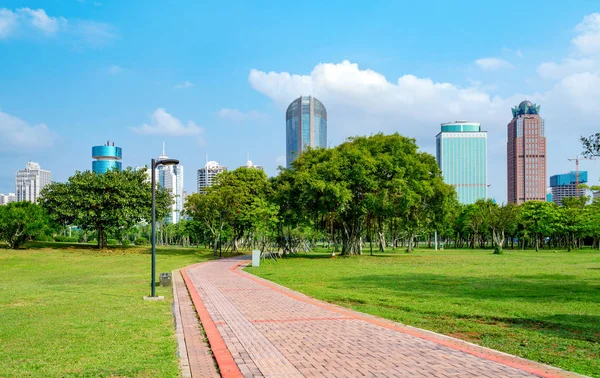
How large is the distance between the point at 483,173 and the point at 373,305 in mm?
198518

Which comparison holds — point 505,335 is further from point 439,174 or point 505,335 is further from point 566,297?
point 439,174

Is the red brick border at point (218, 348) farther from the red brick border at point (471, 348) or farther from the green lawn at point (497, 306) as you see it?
the green lawn at point (497, 306)

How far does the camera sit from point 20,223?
53.0 m

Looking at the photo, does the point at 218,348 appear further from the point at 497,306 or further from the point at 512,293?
the point at 512,293

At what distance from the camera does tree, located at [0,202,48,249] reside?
52.2 meters

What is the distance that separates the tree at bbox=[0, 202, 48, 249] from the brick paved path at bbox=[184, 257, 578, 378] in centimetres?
4718

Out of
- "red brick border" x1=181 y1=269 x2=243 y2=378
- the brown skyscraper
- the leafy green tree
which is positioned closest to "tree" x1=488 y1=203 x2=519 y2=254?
the leafy green tree

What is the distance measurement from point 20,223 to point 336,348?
53.6 m

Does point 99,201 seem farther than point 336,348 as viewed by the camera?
Yes

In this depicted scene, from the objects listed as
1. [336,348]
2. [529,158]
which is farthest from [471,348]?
[529,158]

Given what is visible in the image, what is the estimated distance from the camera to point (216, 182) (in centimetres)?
5609

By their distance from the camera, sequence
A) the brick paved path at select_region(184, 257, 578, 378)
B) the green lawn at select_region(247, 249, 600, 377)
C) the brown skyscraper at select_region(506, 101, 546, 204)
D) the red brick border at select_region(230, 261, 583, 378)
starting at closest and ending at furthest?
the red brick border at select_region(230, 261, 583, 378) → the brick paved path at select_region(184, 257, 578, 378) → the green lawn at select_region(247, 249, 600, 377) → the brown skyscraper at select_region(506, 101, 546, 204)

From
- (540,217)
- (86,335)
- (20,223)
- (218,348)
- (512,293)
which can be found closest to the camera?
(218,348)

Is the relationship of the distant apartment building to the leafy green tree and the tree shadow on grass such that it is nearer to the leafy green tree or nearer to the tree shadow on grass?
the leafy green tree
